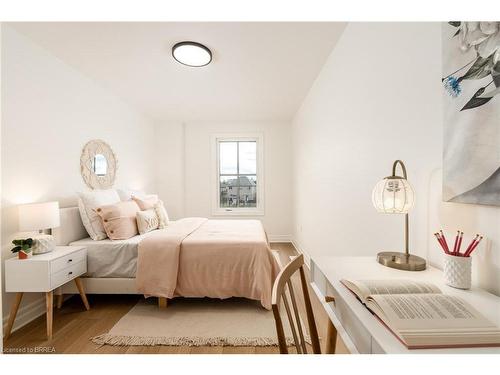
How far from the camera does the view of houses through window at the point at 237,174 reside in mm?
5242

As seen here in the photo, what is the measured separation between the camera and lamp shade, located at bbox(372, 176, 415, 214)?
3.61 ft

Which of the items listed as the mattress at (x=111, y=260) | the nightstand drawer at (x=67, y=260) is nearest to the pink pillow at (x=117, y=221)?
the mattress at (x=111, y=260)

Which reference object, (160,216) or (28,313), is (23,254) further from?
(160,216)

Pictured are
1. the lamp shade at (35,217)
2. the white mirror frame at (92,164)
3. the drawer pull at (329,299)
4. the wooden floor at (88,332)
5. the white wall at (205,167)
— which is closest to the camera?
the drawer pull at (329,299)

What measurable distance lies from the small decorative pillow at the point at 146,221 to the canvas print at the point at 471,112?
2.74m

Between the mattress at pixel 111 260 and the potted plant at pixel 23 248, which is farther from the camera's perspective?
the mattress at pixel 111 260

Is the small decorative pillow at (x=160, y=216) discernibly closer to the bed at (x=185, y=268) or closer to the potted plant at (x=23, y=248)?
the bed at (x=185, y=268)

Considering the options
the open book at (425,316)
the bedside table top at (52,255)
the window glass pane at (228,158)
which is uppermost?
the window glass pane at (228,158)

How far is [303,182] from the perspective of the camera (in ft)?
12.9

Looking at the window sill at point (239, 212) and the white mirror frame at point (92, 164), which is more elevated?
the white mirror frame at point (92, 164)

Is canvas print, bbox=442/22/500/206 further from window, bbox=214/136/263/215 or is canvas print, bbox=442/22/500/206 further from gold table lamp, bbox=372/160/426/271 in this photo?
window, bbox=214/136/263/215

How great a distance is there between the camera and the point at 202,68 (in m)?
2.84

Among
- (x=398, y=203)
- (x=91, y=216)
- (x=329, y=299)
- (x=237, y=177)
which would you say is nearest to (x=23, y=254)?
(x=91, y=216)
